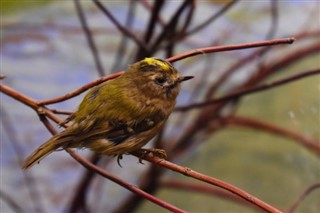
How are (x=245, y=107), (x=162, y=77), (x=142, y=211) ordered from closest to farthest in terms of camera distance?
1. (x=162, y=77)
2. (x=142, y=211)
3. (x=245, y=107)

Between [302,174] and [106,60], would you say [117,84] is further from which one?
[106,60]

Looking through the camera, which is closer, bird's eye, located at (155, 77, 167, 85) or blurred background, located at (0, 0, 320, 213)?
bird's eye, located at (155, 77, 167, 85)

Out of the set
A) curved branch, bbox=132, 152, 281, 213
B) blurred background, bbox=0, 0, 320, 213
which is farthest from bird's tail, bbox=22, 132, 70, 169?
blurred background, bbox=0, 0, 320, 213

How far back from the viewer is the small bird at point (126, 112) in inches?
24.3

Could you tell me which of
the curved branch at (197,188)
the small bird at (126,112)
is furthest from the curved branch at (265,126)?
the small bird at (126,112)

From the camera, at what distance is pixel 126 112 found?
0.63 meters

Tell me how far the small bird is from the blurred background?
2.42 feet

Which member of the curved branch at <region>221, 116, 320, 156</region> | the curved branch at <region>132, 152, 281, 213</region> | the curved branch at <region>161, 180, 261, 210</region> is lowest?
the curved branch at <region>161, 180, 261, 210</region>

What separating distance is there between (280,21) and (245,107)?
280 mm

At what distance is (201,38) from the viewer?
70.4 inches

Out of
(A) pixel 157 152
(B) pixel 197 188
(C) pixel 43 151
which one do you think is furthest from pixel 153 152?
(B) pixel 197 188

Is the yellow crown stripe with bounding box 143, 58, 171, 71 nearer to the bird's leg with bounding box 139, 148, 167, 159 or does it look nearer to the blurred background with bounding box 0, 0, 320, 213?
the bird's leg with bounding box 139, 148, 167, 159

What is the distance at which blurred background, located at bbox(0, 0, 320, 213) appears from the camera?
58.6 inches

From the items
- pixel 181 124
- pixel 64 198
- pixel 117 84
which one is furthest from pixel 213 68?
pixel 117 84
